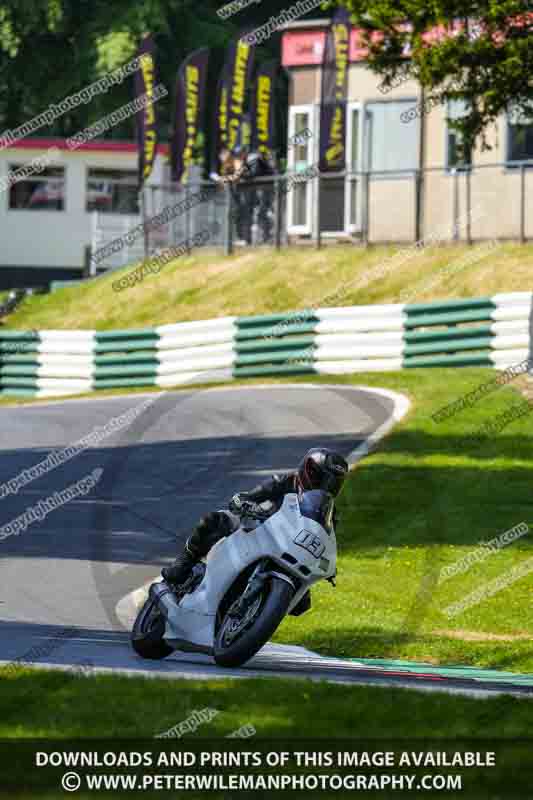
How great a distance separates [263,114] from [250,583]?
83.9ft

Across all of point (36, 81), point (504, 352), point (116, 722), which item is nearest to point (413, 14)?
point (504, 352)

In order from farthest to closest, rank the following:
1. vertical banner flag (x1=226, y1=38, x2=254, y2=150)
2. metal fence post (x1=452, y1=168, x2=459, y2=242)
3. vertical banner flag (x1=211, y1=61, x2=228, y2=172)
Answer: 1. vertical banner flag (x1=211, y1=61, x2=228, y2=172)
2. vertical banner flag (x1=226, y1=38, x2=254, y2=150)
3. metal fence post (x1=452, y1=168, x2=459, y2=242)

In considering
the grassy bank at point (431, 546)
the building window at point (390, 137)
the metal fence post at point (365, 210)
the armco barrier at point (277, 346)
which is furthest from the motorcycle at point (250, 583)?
the building window at point (390, 137)

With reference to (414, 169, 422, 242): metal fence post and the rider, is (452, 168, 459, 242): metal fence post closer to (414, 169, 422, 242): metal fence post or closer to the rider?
(414, 169, 422, 242): metal fence post

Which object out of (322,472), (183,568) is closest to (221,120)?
(183,568)

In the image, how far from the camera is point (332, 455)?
377 inches

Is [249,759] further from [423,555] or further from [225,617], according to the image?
[423,555]

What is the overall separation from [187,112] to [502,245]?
10255 mm

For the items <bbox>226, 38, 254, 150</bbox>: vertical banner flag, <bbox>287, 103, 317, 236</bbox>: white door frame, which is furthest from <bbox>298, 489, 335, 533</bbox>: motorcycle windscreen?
<bbox>226, 38, 254, 150</bbox>: vertical banner flag

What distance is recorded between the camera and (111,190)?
155 ft

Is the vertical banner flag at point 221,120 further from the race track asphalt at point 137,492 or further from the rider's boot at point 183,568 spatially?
the rider's boot at point 183,568

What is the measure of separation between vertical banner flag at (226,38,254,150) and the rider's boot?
25.3m

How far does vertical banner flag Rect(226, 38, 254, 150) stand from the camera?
1375 inches

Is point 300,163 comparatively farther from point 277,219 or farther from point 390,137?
point 277,219
